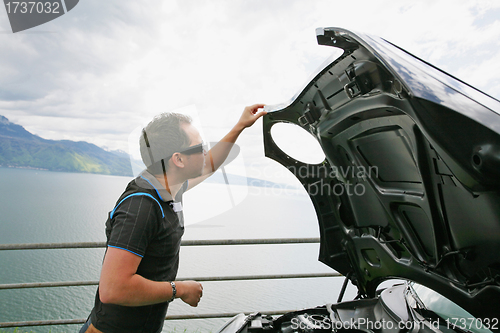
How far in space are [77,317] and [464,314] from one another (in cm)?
263

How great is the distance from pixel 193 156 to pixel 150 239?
0.42 meters

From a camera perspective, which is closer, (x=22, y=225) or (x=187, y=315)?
(x=187, y=315)

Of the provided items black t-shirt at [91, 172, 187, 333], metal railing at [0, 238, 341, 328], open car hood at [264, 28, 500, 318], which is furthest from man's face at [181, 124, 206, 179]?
metal railing at [0, 238, 341, 328]

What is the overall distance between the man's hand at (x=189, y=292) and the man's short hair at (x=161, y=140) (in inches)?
20.7

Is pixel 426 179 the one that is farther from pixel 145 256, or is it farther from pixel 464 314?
pixel 145 256

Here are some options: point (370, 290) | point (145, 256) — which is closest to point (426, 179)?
point (370, 290)

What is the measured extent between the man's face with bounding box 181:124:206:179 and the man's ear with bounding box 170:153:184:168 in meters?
0.02

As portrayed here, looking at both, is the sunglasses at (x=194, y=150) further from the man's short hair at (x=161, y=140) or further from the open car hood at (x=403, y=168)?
the open car hood at (x=403, y=168)

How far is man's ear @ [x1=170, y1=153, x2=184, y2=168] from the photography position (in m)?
1.28

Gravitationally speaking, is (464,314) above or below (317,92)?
below

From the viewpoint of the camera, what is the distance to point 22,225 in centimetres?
1348

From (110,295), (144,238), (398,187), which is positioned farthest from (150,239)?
(398,187)

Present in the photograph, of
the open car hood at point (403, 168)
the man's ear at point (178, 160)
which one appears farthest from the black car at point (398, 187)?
the man's ear at point (178, 160)

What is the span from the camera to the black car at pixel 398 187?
0.75 m
